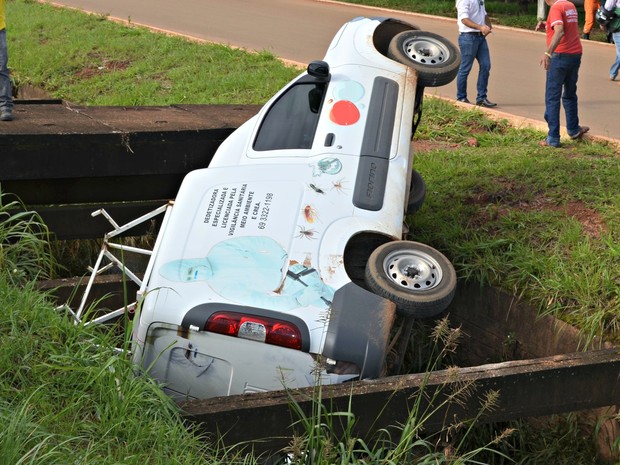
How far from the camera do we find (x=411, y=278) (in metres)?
5.98

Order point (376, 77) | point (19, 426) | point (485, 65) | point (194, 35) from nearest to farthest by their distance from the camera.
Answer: point (19, 426)
point (376, 77)
point (485, 65)
point (194, 35)

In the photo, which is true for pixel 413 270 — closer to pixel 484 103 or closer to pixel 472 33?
pixel 484 103

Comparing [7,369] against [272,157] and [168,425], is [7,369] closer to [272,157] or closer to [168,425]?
[168,425]

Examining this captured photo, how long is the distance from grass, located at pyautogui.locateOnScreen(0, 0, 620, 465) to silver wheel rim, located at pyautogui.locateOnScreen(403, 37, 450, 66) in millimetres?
1234

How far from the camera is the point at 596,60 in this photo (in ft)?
53.9

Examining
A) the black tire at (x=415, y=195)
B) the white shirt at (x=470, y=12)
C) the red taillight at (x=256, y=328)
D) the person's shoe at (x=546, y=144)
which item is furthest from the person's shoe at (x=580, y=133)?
the red taillight at (x=256, y=328)

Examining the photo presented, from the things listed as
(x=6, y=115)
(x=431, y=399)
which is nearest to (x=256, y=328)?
(x=431, y=399)

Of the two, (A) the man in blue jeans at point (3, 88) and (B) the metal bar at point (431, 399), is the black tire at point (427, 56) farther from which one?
(A) the man in blue jeans at point (3, 88)

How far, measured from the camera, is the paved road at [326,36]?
504 inches

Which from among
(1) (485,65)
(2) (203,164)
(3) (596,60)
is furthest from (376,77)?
(3) (596,60)

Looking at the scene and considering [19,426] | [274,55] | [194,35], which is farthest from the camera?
[194,35]

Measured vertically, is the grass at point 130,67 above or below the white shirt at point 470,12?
below

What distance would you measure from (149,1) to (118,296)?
17545 mm

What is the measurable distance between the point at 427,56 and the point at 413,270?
2.59m
